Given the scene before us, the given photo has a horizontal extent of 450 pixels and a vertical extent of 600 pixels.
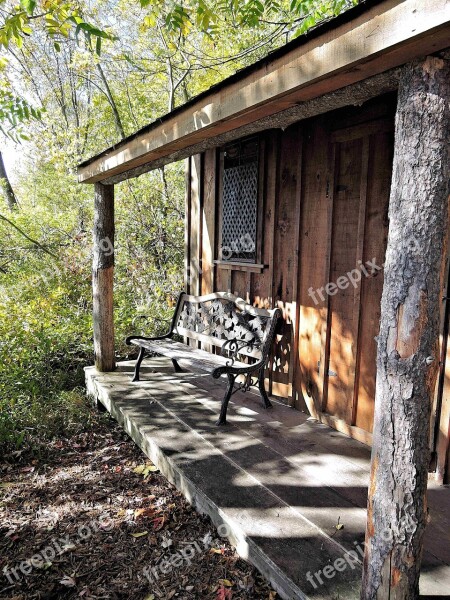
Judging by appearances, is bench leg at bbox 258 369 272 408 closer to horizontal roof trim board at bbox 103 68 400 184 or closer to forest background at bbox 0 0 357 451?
forest background at bbox 0 0 357 451

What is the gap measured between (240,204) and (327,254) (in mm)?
1287

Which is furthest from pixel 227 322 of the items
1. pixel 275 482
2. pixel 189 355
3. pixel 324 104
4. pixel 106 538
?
pixel 324 104

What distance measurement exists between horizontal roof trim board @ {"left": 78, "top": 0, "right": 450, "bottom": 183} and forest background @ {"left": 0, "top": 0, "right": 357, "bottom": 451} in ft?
3.22

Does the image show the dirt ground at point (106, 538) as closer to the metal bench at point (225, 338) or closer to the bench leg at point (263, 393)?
the metal bench at point (225, 338)

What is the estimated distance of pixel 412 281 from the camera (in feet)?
4.80

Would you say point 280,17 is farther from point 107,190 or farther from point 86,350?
point 86,350

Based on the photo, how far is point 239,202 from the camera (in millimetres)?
4250

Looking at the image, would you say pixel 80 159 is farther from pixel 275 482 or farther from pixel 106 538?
pixel 275 482

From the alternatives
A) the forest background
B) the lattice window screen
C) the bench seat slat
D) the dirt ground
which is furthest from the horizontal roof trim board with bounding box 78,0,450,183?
the dirt ground

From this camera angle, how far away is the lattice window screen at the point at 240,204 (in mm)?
4062

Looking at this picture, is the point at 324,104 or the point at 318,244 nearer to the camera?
the point at 324,104

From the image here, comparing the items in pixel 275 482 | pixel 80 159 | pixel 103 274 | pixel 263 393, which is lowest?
pixel 275 482

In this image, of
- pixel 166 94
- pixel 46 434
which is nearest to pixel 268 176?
pixel 46 434

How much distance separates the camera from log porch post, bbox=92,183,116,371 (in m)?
4.55
